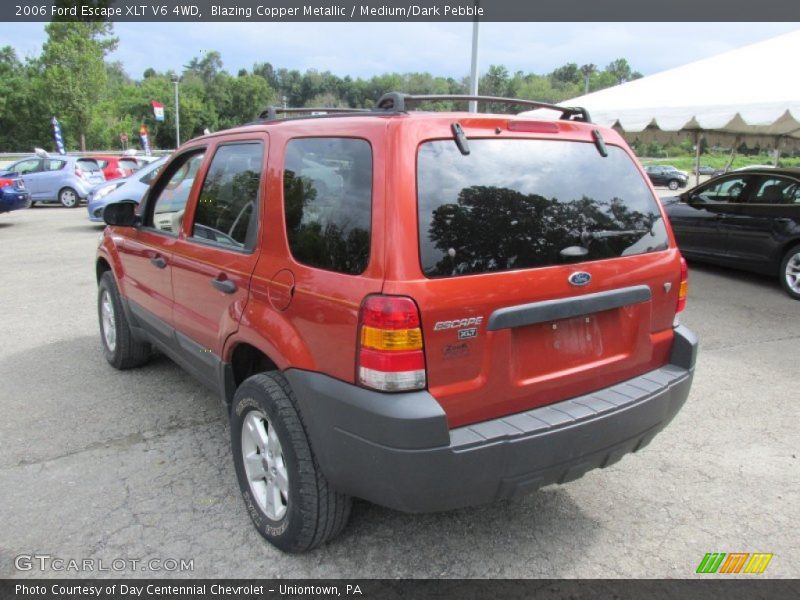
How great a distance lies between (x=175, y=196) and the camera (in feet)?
12.8

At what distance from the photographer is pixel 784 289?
8.07 metres

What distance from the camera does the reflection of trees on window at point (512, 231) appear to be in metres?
2.25

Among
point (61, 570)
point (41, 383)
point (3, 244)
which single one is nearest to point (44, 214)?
point (3, 244)

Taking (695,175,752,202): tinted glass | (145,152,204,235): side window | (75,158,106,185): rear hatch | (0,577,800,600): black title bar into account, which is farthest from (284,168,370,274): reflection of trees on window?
(75,158,106,185): rear hatch

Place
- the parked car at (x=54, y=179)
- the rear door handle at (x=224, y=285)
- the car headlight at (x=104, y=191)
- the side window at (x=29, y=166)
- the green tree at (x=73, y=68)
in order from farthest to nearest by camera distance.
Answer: the green tree at (x=73, y=68), the side window at (x=29, y=166), the parked car at (x=54, y=179), the car headlight at (x=104, y=191), the rear door handle at (x=224, y=285)

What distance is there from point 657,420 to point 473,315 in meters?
1.11

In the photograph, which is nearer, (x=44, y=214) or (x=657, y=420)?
(x=657, y=420)

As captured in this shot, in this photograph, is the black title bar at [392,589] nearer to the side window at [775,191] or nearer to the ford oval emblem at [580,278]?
the ford oval emblem at [580,278]

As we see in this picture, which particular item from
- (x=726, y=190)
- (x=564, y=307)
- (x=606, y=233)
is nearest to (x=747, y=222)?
(x=726, y=190)

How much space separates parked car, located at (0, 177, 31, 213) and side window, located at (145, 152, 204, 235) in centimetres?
Result: 1217

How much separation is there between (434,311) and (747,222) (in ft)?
26.5

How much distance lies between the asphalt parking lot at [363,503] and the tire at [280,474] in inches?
5.9

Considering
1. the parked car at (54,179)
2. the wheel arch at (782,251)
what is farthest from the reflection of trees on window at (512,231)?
the parked car at (54,179)
